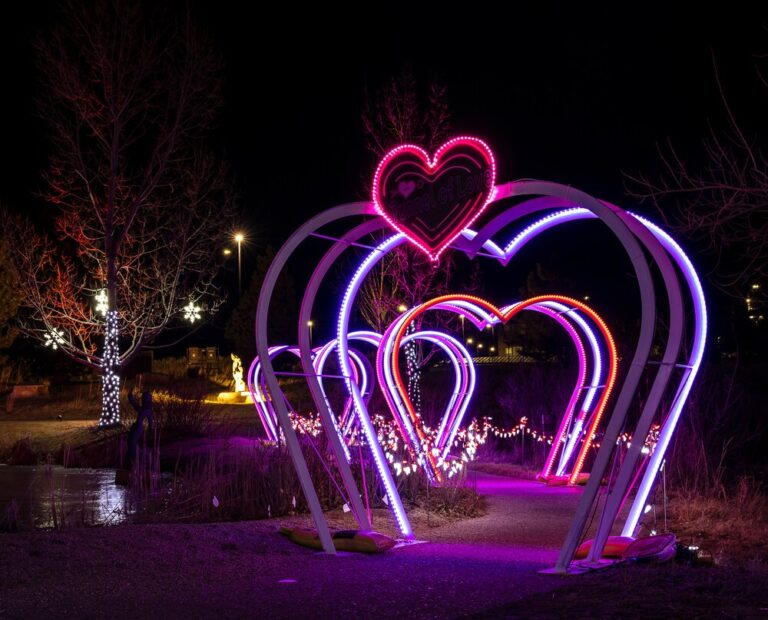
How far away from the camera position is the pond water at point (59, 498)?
9.27 metres

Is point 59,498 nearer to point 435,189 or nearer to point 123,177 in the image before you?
point 435,189

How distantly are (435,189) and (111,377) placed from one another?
17.3 meters

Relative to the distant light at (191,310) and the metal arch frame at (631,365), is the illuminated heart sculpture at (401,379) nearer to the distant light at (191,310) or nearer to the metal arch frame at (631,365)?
the metal arch frame at (631,365)

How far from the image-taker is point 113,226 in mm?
23750

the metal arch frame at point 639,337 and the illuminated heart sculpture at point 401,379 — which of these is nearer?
the metal arch frame at point 639,337

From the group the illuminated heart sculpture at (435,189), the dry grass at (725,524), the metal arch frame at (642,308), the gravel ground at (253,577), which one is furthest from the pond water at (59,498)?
the dry grass at (725,524)

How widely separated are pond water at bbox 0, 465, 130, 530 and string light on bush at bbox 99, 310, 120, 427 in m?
6.03

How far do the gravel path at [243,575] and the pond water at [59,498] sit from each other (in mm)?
1213

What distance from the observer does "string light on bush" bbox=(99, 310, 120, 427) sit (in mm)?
23109

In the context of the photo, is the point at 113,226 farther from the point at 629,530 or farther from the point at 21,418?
the point at 629,530

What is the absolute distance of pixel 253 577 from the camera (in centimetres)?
690

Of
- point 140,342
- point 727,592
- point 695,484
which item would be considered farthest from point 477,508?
point 140,342

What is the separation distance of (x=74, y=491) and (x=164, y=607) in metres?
7.69

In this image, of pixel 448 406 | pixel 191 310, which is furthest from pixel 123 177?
pixel 448 406
